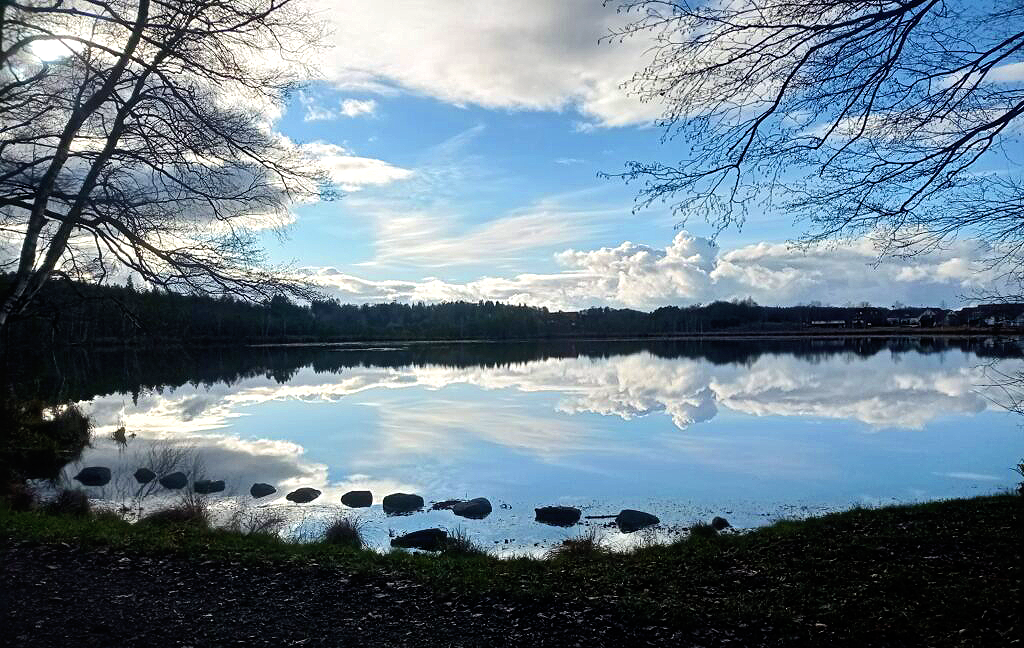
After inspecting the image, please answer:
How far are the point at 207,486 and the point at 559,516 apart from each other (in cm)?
928

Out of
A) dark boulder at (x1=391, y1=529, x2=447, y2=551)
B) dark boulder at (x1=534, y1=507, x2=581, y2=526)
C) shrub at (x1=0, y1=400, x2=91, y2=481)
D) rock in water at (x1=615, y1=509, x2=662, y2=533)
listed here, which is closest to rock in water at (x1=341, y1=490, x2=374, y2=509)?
dark boulder at (x1=391, y1=529, x2=447, y2=551)

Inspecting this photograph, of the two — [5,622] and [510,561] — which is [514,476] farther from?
[5,622]

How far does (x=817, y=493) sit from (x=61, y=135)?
16.8m

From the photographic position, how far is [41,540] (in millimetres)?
8477

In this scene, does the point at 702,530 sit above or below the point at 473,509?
above

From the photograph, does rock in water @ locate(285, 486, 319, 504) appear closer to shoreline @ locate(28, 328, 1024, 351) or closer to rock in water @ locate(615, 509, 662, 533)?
rock in water @ locate(615, 509, 662, 533)

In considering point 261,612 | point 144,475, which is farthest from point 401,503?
point 261,612

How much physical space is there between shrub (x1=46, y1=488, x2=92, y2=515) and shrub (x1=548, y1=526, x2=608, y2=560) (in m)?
9.11

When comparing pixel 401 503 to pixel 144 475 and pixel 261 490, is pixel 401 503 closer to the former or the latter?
pixel 261 490

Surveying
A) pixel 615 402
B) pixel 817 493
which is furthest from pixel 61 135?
pixel 615 402

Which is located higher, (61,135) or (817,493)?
(61,135)

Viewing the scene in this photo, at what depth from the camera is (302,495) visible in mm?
16594

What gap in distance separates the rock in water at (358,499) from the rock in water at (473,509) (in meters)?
2.11

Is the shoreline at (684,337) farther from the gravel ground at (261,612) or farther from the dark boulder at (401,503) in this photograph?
the gravel ground at (261,612)
